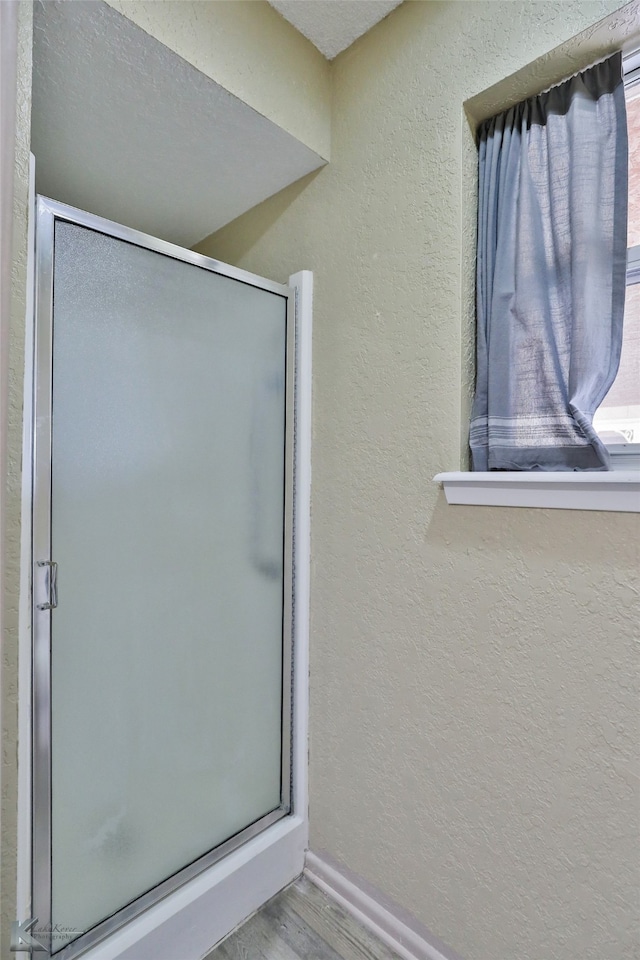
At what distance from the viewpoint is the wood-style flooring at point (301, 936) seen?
3.81 feet

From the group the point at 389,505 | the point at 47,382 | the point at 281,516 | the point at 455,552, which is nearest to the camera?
the point at 47,382

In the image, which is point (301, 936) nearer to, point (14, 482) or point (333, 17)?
point (14, 482)

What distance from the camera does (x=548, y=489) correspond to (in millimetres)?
950

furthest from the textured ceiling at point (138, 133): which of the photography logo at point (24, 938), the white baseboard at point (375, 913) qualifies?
the white baseboard at point (375, 913)

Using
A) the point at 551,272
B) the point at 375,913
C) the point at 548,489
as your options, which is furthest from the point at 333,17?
the point at 375,913

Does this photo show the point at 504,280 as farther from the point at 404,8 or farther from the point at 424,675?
the point at 424,675

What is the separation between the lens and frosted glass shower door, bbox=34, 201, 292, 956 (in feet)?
3.25

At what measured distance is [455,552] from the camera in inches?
43.4

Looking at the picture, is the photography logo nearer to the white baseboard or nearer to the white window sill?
the white baseboard

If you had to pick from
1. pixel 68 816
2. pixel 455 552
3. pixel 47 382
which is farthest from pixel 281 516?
pixel 68 816

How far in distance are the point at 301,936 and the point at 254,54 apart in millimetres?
2185

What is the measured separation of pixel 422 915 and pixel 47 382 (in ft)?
4.91

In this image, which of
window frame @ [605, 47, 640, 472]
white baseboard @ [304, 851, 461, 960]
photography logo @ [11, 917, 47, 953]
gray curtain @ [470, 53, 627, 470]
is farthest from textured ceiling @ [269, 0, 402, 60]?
white baseboard @ [304, 851, 461, 960]

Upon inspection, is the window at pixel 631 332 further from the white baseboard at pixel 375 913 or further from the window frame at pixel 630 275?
the white baseboard at pixel 375 913
